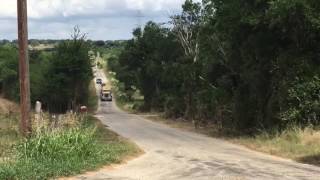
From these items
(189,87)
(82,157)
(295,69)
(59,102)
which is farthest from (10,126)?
(59,102)

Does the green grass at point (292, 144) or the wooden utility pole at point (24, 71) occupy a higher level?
the wooden utility pole at point (24, 71)

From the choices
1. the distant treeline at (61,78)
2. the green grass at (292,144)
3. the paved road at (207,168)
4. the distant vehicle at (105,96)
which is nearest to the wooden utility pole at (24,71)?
the paved road at (207,168)

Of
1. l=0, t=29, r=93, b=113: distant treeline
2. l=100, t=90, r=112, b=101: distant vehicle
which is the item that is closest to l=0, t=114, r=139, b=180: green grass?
l=0, t=29, r=93, b=113: distant treeline

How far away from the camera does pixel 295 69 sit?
31.4 m

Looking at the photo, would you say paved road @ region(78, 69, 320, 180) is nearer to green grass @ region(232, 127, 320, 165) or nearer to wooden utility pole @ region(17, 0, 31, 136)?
green grass @ region(232, 127, 320, 165)

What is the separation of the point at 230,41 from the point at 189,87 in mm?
24844

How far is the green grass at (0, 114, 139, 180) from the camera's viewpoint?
15289 millimetres

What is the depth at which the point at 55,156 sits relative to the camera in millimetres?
17500

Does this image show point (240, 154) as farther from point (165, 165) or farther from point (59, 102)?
point (59, 102)

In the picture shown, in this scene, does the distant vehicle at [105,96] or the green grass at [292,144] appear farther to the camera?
the distant vehicle at [105,96]

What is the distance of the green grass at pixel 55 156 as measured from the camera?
15289 millimetres

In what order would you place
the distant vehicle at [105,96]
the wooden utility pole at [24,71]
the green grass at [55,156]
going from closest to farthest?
the green grass at [55,156] < the wooden utility pole at [24,71] < the distant vehicle at [105,96]

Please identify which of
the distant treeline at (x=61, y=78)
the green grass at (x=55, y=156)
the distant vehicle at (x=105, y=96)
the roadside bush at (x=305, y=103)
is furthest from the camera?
the distant vehicle at (x=105, y=96)

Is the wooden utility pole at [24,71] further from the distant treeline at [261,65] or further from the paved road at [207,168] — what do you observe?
the distant treeline at [261,65]
